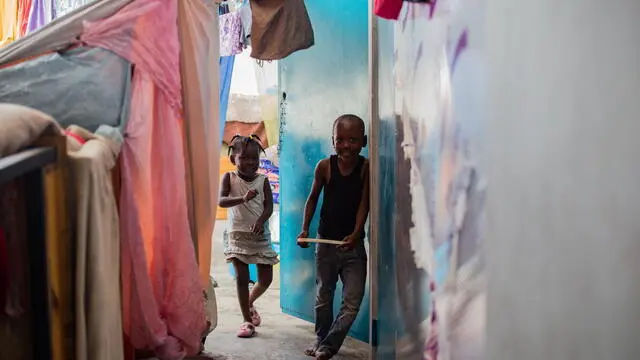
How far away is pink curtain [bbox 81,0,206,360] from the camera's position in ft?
6.75

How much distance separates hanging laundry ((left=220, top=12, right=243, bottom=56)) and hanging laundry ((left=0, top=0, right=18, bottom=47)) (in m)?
1.79

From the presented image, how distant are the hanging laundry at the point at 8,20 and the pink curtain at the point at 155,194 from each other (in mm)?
2653

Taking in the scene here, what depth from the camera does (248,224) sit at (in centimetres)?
419

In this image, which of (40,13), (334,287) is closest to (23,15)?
(40,13)

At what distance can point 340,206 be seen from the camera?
3.60m

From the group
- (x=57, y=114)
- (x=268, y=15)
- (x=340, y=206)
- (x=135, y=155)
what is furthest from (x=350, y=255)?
(x=57, y=114)

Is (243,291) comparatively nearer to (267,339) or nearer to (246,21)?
(267,339)

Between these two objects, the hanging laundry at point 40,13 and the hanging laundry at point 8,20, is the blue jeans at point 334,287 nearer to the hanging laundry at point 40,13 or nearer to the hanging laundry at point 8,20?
the hanging laundry at point 40,13

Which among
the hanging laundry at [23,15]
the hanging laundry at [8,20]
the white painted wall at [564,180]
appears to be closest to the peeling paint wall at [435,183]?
the white painted wall at [564,180]

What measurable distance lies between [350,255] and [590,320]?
7.21ft

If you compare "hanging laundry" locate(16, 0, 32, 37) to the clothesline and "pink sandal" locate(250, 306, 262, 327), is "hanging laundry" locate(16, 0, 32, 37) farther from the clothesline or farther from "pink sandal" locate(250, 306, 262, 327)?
"pink sandal" locate(250, 306, 262, 327)

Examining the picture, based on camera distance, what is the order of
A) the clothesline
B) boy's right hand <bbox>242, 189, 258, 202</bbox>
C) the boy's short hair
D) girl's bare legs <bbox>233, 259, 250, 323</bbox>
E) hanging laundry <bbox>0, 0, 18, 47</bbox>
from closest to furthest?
the boy's short hair, girl's bare legs <bbox>233, 259, 250, 323</bbox>, boy's right hand <bbox>242, 189, 258, 202</bbox>, the clothesline, hanging laundry <bbox>0, 0, 18, 47</bbox>

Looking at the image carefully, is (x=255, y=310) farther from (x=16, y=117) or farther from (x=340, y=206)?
(x=16, y=117)

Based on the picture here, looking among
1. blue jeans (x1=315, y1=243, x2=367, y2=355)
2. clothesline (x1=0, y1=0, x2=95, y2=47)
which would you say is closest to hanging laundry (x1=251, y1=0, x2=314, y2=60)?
blue jeans (x1=315, y1=243, x2=367, y2=355)
